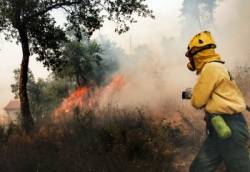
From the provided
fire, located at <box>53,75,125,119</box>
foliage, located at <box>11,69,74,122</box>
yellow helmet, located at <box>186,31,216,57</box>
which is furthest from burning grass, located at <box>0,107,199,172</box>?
foliage, located at <box>11,69,74,122</box>

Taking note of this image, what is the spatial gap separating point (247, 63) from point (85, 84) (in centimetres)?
1877

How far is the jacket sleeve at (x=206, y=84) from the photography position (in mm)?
3986

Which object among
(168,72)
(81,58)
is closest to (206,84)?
(168,72)

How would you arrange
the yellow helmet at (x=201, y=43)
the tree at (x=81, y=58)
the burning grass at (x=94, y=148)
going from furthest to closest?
the tree at (x=81, y=58) < the burning grass at (x=94, y=148) < the yellow helmet at (x=201, y=43)

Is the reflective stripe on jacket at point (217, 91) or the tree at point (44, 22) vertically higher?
the tree at point (44, 22)

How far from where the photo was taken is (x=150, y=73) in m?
22.9

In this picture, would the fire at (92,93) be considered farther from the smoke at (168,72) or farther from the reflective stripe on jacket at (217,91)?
the reflective stripe on jacket at (217,91)

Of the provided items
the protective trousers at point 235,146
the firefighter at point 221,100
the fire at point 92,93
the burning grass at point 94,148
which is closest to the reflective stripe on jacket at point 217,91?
the firefighter at point 221,100

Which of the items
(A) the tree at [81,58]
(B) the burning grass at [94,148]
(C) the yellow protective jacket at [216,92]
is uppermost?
(A) the tree at [81,58]

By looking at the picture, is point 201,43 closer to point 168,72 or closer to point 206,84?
point 206,84

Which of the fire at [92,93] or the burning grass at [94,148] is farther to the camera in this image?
the fire at [92,93]

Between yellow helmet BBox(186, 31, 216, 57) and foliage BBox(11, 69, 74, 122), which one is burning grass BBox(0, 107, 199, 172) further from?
foliage BBox(11, 69, 74, 122)

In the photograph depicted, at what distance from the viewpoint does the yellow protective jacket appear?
157 inches

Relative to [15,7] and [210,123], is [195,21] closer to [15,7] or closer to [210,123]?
[15,7]
